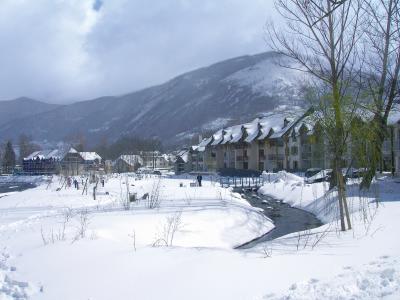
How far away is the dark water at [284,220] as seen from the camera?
19.4 meters

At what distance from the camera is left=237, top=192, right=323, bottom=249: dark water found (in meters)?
19.4

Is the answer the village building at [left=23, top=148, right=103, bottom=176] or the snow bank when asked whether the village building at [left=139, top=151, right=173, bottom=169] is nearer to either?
the village building at [left=23, top=148, right=103, bottom=176]

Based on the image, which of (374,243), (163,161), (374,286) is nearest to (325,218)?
(374,243)

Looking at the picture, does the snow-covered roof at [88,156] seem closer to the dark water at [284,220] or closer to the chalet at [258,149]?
the chalet at [258,149]

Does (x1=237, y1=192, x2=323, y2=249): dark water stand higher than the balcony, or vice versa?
the balcony

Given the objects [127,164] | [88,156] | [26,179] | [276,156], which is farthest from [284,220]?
[88,156]

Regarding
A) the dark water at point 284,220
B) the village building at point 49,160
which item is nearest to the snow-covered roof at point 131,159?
the village building at point 49,160

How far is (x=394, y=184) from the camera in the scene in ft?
98.8

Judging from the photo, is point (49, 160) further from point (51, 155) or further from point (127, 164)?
point (127, 164)

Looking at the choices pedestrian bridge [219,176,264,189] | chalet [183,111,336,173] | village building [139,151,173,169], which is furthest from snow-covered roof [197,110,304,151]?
village building [139,151,173,169]

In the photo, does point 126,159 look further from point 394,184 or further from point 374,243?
point 374,243

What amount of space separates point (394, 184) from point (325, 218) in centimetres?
931

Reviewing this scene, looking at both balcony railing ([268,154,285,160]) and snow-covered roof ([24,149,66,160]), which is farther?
snow-covered roof ([24,149,66,160])

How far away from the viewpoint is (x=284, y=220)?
2459 centimetres
